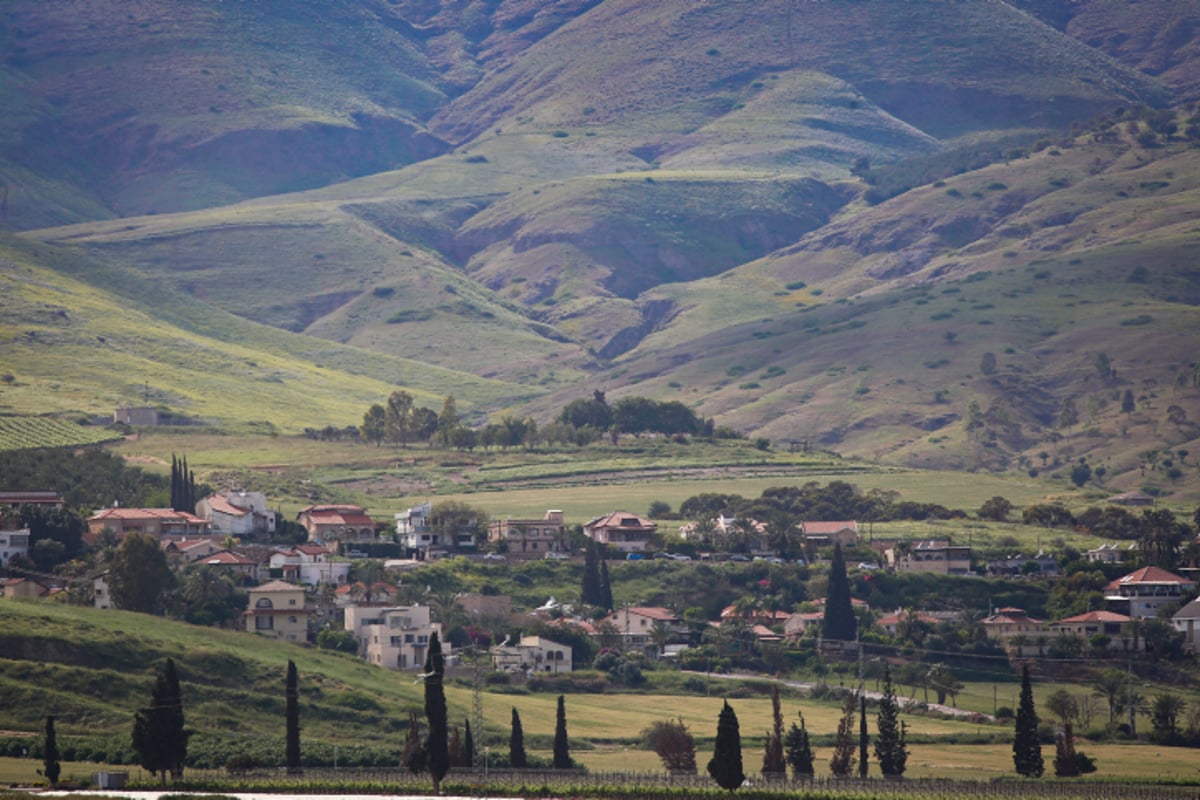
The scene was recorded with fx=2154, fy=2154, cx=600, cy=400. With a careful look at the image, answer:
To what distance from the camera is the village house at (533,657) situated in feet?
433

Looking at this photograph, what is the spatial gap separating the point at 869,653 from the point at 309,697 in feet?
136

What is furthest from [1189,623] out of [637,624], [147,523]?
[147,523]

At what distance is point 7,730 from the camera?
102500 mm

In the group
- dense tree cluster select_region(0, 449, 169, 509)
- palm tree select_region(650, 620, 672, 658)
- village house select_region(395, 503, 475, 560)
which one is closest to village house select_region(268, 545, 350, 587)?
village house select_region(395, 503, 475, 560)

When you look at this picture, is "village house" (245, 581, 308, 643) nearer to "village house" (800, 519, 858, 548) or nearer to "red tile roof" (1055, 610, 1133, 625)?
"red tile roof" (1055, 610, 1133, 625)

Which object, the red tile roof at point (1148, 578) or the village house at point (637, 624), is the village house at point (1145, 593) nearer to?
the red tile roof at point (1148, 578)

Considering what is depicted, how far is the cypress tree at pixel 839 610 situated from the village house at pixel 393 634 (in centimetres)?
2593

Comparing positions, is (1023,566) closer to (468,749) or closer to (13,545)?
(13,545)

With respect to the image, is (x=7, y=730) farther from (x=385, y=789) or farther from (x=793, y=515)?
(x=793, y=515)

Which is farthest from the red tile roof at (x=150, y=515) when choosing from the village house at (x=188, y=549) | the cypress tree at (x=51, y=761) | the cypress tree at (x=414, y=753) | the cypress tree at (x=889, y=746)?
the cypress tree at (x=889, y=746)

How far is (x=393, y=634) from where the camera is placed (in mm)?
133000

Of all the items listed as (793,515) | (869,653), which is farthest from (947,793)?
(793,515)

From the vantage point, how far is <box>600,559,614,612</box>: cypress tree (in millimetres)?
151125

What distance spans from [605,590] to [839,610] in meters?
18.3
